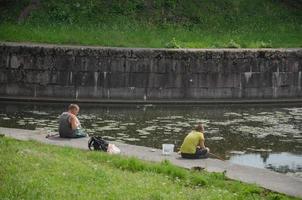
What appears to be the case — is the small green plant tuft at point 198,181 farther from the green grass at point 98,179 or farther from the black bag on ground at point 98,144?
the black bag on ground at point 98,144

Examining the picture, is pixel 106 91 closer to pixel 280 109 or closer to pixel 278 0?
pixel 280 109

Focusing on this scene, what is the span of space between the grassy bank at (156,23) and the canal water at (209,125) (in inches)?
212

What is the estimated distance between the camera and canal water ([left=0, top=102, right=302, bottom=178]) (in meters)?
22.5

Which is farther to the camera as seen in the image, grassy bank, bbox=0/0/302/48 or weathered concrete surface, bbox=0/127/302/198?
grassy bank, bbox=0/0/302/48

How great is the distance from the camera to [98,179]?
14.2 m

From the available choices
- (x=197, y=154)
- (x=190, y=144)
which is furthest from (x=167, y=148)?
(x=197, y=154)

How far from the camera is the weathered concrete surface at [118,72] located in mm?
32312

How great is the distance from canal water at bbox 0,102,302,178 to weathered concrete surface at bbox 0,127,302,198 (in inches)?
116

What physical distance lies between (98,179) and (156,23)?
987 inches

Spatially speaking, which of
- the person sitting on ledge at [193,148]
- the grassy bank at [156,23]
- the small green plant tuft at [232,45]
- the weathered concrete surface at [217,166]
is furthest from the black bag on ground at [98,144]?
the small green plant tuft at [232,45]

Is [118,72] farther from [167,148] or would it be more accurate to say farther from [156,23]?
[167,148]

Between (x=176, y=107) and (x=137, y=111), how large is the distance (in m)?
2.34

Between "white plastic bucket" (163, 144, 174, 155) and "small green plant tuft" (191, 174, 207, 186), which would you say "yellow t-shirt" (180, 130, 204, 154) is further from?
"small green plant tuft" (191, 174, 207, 186)

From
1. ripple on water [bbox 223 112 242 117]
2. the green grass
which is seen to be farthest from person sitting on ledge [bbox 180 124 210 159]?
ripple on water [bbox 223 112 242 117]
